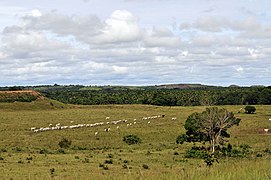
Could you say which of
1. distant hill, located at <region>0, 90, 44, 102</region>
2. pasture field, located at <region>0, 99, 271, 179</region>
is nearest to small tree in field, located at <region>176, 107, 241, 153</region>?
pasture field, located at <region>0, 99, 271, 179</region>

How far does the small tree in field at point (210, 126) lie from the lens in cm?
3997

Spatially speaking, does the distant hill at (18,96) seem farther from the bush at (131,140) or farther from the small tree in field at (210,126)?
the small tree in field at (210,126)

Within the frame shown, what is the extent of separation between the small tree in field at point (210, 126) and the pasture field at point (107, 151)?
6.71ft

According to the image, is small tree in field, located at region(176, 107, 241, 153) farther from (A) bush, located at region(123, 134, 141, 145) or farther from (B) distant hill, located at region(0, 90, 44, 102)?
(B) distant hill, located at region(0, 90, 44, 102)

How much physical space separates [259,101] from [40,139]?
82736 mm

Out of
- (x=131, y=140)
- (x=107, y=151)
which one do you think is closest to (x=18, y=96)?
(x=131, y=140)

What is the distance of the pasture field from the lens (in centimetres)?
788

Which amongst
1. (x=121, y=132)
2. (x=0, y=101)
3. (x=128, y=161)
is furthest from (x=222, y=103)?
(x=128, y=161)

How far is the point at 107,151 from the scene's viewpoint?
42.8m

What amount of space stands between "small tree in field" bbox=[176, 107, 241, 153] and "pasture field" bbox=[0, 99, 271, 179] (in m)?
2.05

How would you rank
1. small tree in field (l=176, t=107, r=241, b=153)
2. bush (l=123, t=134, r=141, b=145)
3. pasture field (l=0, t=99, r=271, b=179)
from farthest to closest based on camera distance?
bush (l=123, t=134, r=141, b=145), small tree in field (l=176, t=107, r=241, b=153), pasture field (l=0, t=99, r=271, b=179)

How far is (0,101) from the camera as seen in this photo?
103500 mm

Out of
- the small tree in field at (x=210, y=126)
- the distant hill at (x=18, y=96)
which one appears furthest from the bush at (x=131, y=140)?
the distant hill at (x=18, y=96)

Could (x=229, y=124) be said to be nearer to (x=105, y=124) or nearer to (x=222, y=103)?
(x=105, y=124)
